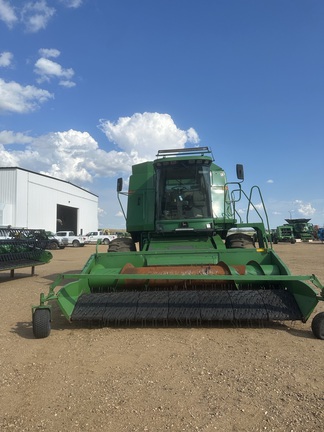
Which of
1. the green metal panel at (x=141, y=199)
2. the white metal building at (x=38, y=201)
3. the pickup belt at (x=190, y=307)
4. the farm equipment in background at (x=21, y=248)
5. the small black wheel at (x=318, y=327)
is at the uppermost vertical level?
the white metal building at (x=38, y=201)

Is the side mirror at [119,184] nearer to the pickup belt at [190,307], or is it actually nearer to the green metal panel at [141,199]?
the green metal panel at [141,199]

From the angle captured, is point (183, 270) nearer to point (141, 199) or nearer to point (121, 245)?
point (121, 245)

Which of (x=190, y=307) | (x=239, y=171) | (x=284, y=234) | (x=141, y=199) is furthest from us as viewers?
(x=284, y=234)

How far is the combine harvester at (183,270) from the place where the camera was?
5.22m

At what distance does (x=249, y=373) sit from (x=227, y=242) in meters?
4.48

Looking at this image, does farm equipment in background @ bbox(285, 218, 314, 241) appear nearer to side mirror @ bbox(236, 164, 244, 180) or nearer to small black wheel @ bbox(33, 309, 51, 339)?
side mirror @ bbox(236, 164, 244, 180)

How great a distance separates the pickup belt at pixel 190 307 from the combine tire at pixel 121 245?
7.87ft

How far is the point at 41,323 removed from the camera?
4953mm

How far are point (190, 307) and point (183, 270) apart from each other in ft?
2.60

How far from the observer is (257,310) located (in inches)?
207

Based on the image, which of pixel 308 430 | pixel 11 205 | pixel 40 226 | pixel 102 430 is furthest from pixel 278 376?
pixel 40 226

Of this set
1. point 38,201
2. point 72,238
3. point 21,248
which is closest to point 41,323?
point 21,248

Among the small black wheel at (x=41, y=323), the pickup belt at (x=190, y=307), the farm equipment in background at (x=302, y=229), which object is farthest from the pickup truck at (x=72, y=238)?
the small black wheel at (x=41, y=323)

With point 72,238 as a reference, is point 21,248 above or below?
below
